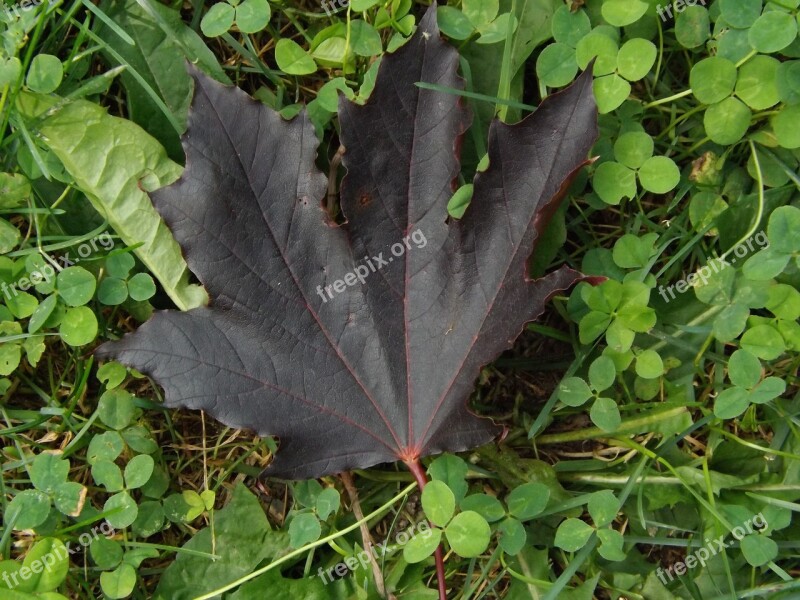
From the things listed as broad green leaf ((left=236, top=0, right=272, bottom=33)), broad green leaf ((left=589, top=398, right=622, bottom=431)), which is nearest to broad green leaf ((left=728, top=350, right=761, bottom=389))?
A: broad green leaf ((left=589, top=398, right=622, bottom=431))

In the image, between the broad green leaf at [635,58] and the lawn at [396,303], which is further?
the broad green leaf at [635,58]

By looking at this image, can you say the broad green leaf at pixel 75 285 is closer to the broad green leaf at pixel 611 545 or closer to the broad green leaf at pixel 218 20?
the broad green leaf at pixel 218 20

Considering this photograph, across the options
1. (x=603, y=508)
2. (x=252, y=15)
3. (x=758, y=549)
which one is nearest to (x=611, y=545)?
(x=603, y=508)

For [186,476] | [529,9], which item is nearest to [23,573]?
[186,476]

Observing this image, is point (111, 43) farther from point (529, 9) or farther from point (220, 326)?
point (529, 9)

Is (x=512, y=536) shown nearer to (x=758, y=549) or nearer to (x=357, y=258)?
(x=758, y=549)

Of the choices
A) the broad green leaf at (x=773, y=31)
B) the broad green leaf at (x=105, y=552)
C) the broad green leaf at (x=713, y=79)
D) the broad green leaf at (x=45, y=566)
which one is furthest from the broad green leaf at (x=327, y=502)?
the broad green leaf at (x=773, y=31)

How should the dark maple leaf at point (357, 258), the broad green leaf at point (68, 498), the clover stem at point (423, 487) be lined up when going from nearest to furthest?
the dark maple leaf at point (357, 258) → the clover stem at point (423, 487) → the broad green leaf at point (68, 498)

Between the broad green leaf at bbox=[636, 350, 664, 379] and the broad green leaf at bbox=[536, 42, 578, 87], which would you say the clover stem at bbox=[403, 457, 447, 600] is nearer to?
the broad green leaf at bbox=[636, 350, 664, 379]
